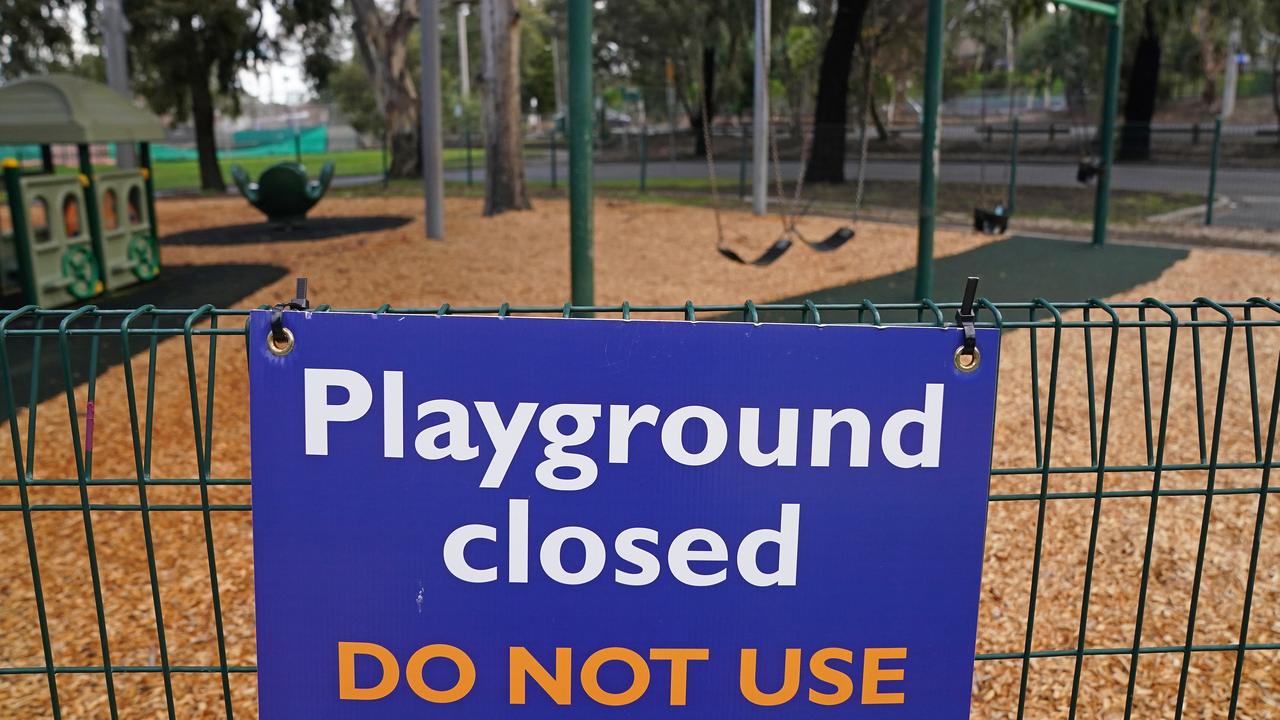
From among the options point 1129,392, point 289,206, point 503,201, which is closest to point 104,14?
point 289,206

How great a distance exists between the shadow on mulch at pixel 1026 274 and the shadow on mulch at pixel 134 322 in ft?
15.4

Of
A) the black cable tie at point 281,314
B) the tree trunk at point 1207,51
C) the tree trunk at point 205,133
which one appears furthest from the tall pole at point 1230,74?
the black cable tie at point 281,314

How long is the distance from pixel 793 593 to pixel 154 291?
34.7ft

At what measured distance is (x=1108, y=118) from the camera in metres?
13.2

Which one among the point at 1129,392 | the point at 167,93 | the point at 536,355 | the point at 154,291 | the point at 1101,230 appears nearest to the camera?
the point at 536,355

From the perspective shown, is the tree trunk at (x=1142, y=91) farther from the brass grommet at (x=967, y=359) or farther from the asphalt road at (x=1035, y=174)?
the brass grommet at (x=967, y=359)

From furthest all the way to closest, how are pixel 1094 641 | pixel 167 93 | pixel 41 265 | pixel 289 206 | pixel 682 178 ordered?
pixel 682 178
pixel 167 93
pixel 289 206
pixel 41 265
pixel 1094 641

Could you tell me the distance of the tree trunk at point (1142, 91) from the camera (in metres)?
26.5

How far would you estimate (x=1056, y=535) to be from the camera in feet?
15.8

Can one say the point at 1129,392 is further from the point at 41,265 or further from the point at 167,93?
the point at 167,93

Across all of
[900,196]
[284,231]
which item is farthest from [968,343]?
[900,196]

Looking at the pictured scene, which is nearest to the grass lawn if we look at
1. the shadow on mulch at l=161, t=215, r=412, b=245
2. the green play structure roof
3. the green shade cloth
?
the shadow on mulch at l=161, t=215, r=412, b=245

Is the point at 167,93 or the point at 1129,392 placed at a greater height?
the point at 167,93

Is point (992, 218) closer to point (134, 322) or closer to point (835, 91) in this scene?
point (134, 322)
